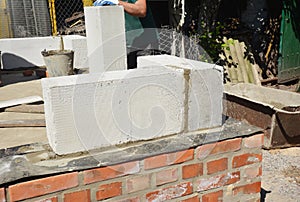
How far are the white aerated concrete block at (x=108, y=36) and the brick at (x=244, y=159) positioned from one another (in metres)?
1.21

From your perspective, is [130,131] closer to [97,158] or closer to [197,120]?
[97,158]

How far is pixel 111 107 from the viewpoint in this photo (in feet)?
5.52

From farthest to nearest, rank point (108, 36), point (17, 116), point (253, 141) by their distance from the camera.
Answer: point (108, 36)
point (17, 116)
point (253, 141)

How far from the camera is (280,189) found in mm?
3316

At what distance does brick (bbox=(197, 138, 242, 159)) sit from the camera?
1.84m

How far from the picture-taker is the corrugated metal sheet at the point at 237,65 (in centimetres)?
599

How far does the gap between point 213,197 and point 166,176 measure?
321 millimetres

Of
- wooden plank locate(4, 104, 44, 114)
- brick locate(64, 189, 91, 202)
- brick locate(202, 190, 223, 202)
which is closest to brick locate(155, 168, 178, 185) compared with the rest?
brick locate(202, 190, 223, 202)

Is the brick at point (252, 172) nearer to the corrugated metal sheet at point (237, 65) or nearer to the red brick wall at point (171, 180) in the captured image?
the red brick wall at point (171, 180)

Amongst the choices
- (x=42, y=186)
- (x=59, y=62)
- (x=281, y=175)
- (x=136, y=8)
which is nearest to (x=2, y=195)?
(x=42, y=186)

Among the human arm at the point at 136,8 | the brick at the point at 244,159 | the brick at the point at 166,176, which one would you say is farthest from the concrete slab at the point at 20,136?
the human arm at the point at 136,8

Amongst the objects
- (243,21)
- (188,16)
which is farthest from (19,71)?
(243,21)

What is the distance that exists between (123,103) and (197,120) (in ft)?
1.36

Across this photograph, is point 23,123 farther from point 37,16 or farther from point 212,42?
point 37,16
